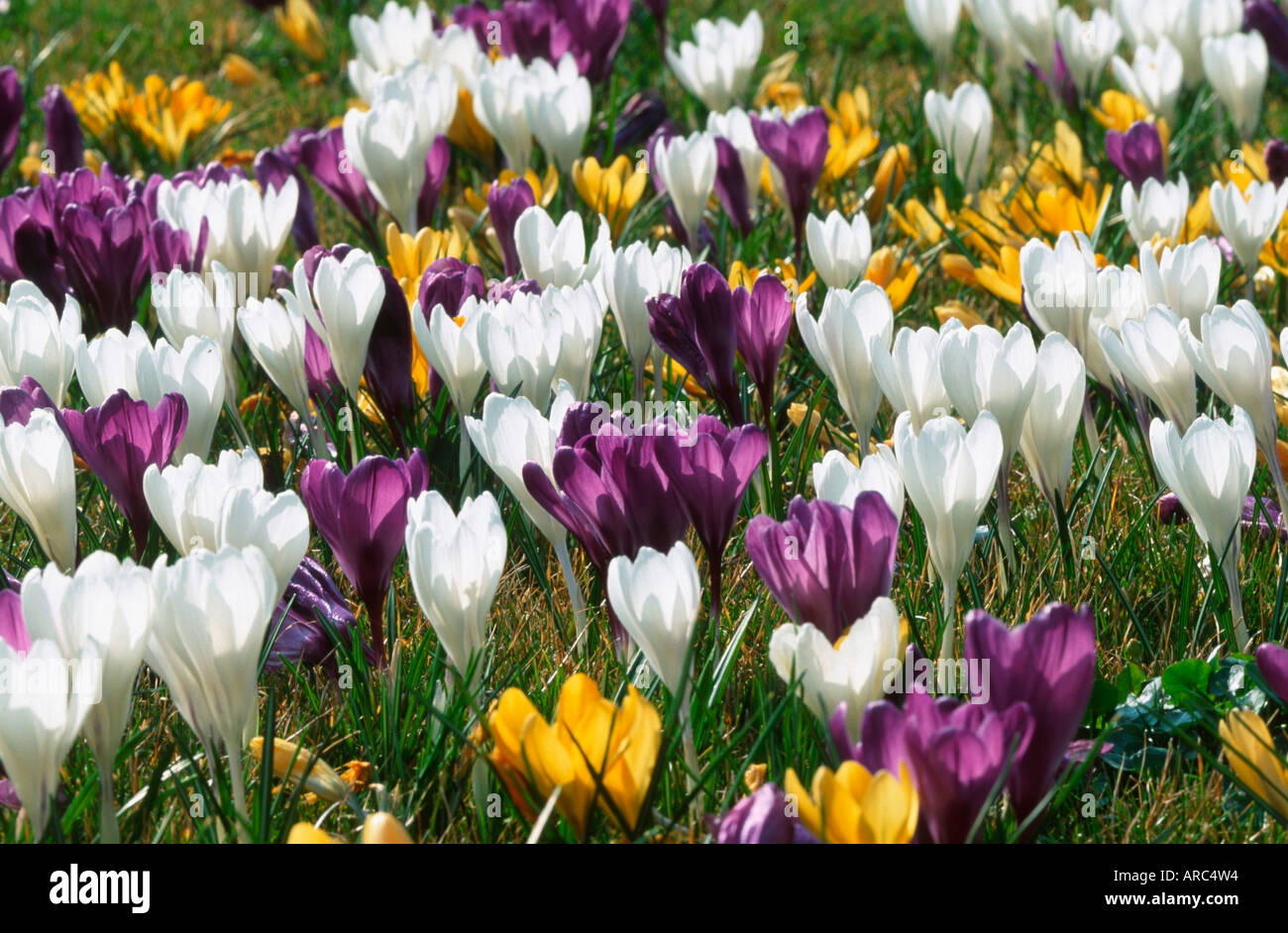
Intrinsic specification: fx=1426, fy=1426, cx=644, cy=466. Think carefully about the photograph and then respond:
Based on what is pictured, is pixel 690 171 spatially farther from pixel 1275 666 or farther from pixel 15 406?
pixel 1275 666

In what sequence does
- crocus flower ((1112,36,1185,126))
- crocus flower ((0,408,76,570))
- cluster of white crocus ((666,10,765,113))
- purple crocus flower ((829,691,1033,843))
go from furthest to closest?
1. cluster of white crocus ((666,10,765,113))
2. crocus flower ((1112,36,1185,126))
3. crocus flower ((0,408,76,570))
4. purple crocus flower ((829,691,1033,843))

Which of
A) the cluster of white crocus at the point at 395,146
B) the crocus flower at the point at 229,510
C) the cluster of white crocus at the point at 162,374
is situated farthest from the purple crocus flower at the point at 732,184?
the crocus flower at the point at 229,510

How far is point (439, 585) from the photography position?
134 cm

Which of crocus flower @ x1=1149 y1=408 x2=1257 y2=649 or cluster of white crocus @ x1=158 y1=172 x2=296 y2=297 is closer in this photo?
crocus flower @ x1=1149 y1=408 x2=1257 y2=649

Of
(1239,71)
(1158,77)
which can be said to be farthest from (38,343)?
(1239,71)

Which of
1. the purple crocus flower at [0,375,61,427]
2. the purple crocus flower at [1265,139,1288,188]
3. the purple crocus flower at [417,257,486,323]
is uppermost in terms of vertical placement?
the purple crocus flower at [1265,139,1288,188]

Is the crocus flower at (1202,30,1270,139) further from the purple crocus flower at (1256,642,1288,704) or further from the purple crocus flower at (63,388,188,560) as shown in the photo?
the purple crocus flower at (63,388,188,560)

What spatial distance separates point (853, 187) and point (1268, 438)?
1.81m

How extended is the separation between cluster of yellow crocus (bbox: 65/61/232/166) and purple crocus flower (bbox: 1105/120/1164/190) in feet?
7.34

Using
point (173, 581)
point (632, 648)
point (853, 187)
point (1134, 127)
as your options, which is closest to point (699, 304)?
point (632, 648)

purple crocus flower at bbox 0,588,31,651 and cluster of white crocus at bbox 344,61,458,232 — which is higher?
cluster of white crocus at bbox 344,61,458,232

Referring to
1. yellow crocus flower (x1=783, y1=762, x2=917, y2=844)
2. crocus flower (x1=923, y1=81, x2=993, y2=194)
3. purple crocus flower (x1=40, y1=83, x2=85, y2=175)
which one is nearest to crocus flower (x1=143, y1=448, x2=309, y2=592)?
yellow crocus flower (x1=783, y1=762, x2=917, y2=844)

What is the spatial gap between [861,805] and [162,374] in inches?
41.8

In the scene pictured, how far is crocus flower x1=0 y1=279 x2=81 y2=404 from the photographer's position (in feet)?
6.15
